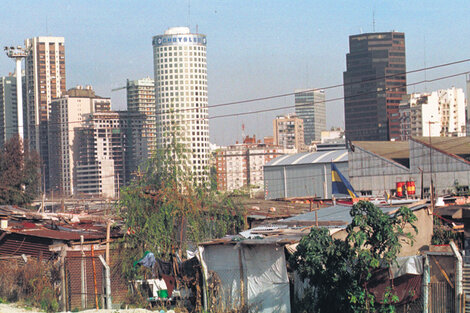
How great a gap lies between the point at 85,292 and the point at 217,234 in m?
3.41

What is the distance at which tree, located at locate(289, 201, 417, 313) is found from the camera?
1074cm

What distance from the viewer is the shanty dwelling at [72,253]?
13.5 metres

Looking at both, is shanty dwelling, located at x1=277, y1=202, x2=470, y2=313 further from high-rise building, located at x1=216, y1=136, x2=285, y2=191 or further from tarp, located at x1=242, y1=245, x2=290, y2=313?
high-rise building, located at x1=216, y1=136, x2=285, y2=191

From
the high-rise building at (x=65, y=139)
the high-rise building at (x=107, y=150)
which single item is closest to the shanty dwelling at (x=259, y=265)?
the high-rise building at (x=107, y=150)

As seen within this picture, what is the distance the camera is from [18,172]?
54219mm

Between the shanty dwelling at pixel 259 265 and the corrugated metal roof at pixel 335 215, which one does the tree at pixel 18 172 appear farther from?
the shanty dwelling at pixel 259 265

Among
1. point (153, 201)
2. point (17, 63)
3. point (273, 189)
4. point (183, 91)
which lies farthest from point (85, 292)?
point (183, 91)

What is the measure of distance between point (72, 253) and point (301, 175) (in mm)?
47553

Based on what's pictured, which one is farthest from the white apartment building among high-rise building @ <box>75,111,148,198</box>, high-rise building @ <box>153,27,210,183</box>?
high-rise building @ <box>75,111,148,198</box>

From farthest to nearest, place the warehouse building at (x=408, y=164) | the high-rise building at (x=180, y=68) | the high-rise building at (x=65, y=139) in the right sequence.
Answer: the high-rise building at (x=180, y=68) → the high-rise building at (x=65, y=139) → the warehouse building at (x=408, y=164)

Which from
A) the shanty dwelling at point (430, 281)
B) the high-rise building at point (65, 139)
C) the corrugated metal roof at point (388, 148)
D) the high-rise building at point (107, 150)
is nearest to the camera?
the shanty dwelling at point (430, 281)

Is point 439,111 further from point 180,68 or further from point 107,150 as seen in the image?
point 107,150

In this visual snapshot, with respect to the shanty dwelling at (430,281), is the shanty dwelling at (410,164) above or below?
above

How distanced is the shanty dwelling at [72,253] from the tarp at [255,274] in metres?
2.08
